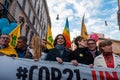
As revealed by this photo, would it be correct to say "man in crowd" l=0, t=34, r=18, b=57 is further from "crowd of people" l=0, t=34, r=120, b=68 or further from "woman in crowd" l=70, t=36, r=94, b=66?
"woman in crowd" l=70, t=36, r=94, b=66

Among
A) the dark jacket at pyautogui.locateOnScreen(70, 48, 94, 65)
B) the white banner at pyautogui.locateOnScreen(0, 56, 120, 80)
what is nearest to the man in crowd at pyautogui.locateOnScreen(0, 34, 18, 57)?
the white banner at pyautogui.locateOnScreen(0, 56, 120, 80)

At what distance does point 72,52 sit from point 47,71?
2.34 feet

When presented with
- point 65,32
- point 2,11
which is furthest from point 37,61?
point 2,11

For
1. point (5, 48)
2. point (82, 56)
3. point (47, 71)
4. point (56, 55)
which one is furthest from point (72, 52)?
point (5, 48)

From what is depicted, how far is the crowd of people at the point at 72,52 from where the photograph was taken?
523 cm

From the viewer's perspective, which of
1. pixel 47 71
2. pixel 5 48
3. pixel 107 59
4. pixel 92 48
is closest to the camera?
pixel 47 71

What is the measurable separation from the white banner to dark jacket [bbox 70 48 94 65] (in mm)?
262

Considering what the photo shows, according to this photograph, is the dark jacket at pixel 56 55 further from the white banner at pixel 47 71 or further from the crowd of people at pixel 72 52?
the white banner at pixel 47 71

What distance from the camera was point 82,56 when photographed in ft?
17.8

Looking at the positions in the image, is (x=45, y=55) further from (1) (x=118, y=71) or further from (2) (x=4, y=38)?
(1) (x=118, y=71)

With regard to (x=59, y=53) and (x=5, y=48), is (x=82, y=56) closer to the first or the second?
(x=59, y=53)

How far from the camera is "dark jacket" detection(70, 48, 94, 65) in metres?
5.40

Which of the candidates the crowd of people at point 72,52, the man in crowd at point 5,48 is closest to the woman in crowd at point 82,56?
the crowd of people at point 72,52

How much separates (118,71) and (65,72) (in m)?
1.01
